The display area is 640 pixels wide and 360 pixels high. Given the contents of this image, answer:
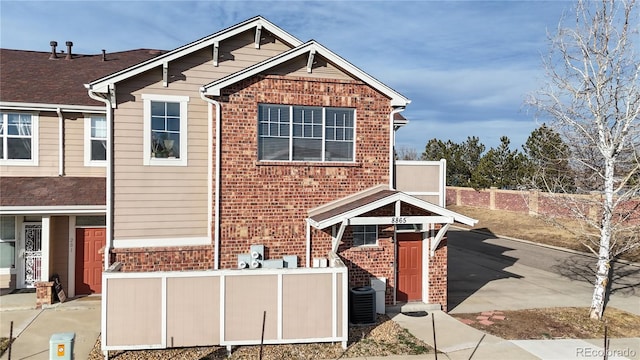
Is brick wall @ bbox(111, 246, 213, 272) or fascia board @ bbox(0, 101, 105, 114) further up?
fascia board @ bbox(0, 101, 105, 114)

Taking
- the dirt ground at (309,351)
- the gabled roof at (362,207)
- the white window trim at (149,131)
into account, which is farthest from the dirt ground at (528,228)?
the white window trim at (149,131)

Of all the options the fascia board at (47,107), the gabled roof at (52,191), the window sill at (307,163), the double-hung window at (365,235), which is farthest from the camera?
the fascia board at (47,107)

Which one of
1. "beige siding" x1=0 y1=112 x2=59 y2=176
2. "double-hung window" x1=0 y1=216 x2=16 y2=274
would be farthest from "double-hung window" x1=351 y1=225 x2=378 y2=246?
"double-hung window" x1=0 y1=216 x2=16 y2=274

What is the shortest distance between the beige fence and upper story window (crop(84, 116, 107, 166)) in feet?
18.5

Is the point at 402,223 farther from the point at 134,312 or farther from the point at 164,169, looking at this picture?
the point at 134,312

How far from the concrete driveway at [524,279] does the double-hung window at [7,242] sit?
12.8 m

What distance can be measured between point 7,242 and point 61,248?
1.80 m

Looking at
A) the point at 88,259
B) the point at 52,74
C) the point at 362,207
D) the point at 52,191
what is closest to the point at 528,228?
the point at 362,207

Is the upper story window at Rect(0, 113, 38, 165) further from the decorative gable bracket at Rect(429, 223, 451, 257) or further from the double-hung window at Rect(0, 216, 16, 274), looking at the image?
the decorative gable bracket at Rect(429, 223, 451, 257)

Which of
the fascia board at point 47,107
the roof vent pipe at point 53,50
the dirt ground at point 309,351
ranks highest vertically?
the roof vent pipe at point 53,50

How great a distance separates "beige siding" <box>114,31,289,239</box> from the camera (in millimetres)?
10352

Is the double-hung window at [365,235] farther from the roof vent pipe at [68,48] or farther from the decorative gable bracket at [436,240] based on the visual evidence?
the roof vent pipe at [68,48]

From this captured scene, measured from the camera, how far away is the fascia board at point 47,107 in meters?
12.1

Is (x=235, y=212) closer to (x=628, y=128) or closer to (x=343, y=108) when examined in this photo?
(x=343, y=108)
